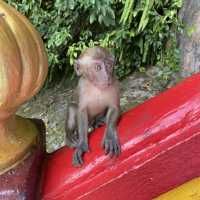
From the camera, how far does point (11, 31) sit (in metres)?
1.16

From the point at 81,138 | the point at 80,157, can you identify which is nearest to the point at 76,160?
the point at 80,157

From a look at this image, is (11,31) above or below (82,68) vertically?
above

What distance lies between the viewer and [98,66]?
2.31 metres

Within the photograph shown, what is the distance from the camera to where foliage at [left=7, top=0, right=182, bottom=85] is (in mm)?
4598

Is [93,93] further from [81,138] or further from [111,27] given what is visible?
[111,27]

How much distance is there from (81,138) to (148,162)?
556 millimetres

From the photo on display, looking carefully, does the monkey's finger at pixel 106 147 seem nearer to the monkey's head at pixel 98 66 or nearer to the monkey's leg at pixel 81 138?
the monkey's leg at pixel 81 138

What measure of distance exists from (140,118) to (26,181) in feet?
1.05

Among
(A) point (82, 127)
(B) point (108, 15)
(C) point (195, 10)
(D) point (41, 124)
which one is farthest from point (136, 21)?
(D) point (41, 124)

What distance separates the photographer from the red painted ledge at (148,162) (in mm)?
1282

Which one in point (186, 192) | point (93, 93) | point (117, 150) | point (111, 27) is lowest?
point (111, 27)

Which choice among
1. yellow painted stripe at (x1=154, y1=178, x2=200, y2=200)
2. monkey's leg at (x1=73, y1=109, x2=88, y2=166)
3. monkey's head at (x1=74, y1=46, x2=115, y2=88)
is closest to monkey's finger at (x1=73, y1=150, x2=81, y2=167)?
monkey's leg at (x1=73, y1=109, x2=88, y2=166)

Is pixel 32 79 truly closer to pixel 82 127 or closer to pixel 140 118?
pixel 140 118

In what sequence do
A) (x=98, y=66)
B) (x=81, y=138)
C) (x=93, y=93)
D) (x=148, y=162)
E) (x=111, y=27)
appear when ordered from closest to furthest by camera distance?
(x=148, y=162) < (x=81, y=138) < (x=98, y=66) < (x=93, y=93) < (x=111, y=27)
